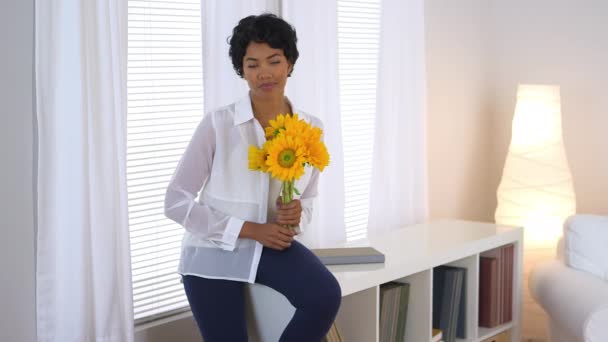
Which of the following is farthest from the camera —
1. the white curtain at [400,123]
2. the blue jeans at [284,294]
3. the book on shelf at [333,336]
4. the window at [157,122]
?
the white curtain at [400,123]

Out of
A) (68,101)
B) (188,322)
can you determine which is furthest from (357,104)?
(68,101)

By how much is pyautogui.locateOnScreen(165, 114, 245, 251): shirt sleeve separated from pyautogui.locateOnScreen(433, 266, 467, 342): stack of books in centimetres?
122

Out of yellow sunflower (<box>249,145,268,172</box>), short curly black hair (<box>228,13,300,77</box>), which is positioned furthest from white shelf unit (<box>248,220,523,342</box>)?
short curly black hair (<box>228,13,300,77</box>)

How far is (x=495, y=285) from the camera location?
10.5 feet

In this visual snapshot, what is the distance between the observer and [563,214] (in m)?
3.56

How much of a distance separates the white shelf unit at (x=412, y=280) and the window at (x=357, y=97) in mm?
262

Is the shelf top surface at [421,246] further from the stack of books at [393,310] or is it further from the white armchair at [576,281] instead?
the white armchair at [576,281]

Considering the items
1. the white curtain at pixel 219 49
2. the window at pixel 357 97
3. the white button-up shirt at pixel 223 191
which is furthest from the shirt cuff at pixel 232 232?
the window at pixel 357 97

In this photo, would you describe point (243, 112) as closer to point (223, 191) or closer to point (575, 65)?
point (223, 191)

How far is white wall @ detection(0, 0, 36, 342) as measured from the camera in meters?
2.26

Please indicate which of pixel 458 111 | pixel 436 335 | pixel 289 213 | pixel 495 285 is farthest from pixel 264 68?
pixel 458 111

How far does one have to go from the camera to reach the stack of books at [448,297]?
304cm

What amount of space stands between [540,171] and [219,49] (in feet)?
5.33

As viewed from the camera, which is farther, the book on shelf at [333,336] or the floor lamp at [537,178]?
the floor lamp at [537,178]
